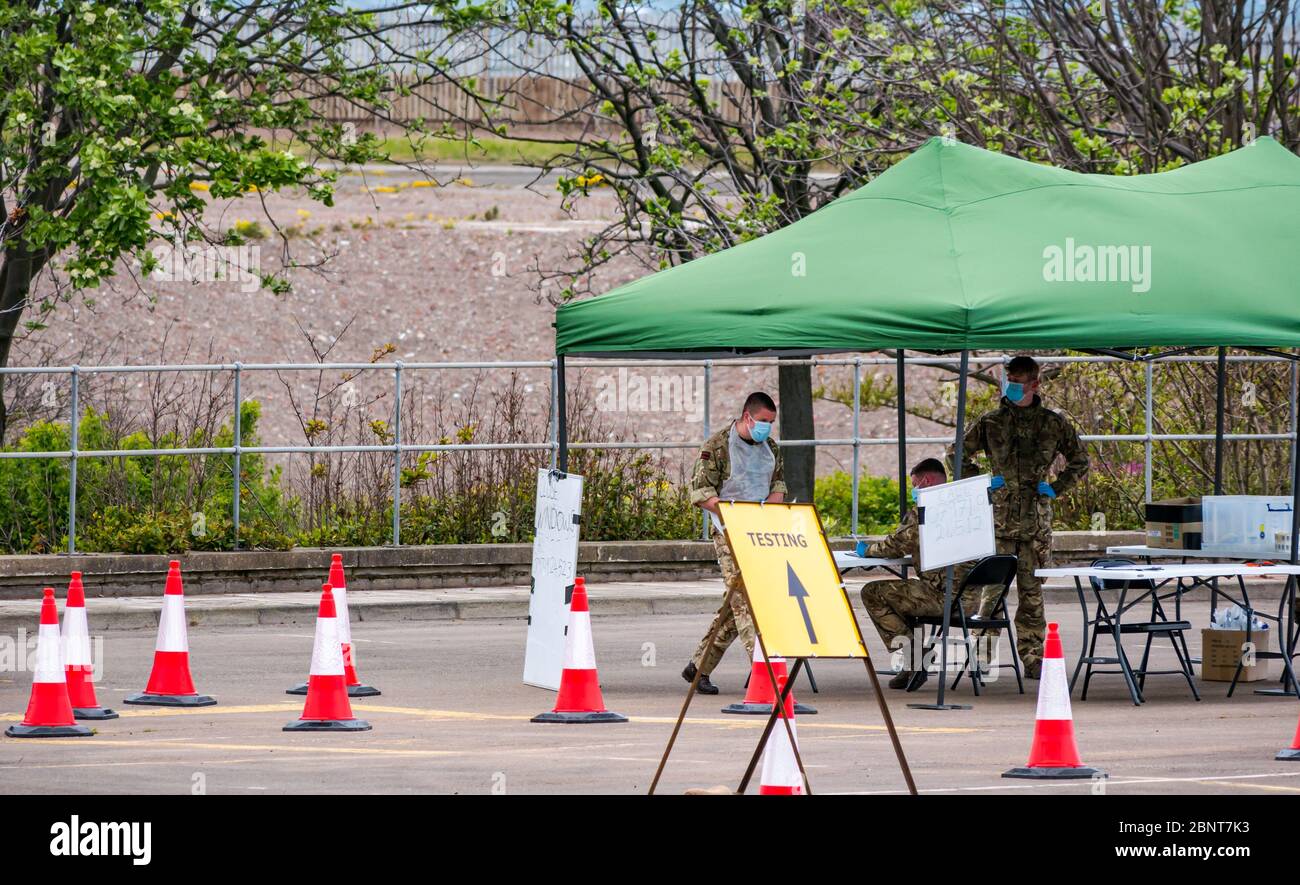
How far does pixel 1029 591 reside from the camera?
14648 mm

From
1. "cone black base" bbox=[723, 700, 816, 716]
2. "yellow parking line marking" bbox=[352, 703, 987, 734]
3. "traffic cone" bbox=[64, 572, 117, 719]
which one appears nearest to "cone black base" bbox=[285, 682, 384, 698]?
"yellow parking line marking" bbox=[352, 703, 987, 734]

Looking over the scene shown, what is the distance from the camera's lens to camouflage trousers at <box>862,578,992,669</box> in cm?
1415

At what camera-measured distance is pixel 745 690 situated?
14.2 meters

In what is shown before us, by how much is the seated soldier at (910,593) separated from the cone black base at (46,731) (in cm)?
517

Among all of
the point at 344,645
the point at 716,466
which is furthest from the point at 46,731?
the point at 716,466

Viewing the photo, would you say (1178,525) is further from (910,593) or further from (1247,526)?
(910,593)

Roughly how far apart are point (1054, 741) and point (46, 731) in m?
5.47

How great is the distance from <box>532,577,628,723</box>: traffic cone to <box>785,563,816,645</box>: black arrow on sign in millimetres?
3431

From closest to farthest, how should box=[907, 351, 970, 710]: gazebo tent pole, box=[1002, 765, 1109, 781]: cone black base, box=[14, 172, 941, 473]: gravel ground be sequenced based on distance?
box=[1002, 765, 1109, 781]: cone black base
box=[907, 351, 970, 710]: gazebo tent pole
box=[14, 172, 941, 473]: gravel ground

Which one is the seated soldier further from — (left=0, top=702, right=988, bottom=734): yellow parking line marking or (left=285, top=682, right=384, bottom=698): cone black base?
(left=285, top=682, right=384, bottom=698): cone black base

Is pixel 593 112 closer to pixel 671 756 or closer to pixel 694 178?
pixel 694 178

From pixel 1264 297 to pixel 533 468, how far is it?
9617mm

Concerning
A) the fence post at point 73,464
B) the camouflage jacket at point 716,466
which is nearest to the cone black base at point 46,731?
the camouflage jacket at point 716,466
